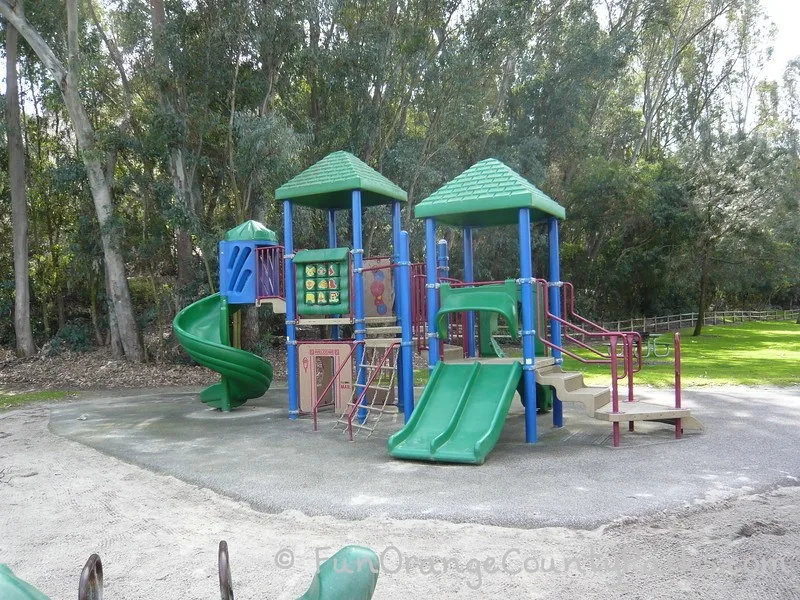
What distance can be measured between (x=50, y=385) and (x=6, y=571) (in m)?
16.1

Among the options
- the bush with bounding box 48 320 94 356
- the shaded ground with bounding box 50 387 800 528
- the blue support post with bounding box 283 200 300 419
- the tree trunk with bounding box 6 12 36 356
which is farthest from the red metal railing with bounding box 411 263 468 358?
the bush with bounding box 48 320 94 356

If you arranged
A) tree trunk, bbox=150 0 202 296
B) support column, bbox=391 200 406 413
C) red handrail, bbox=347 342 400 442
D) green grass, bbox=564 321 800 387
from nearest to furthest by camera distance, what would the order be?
1. red handrail, bbox=347 342 400 442
2. support column, bbox=391 200 406 413
3. green grass, bbox=564 321 800 387
4. tree trunk, bbox=150 0 202 296

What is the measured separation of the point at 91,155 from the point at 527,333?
12.8 meters

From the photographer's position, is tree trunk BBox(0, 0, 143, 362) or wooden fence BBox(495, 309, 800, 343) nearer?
tree trunk BBox(0, 0, 143, 362)

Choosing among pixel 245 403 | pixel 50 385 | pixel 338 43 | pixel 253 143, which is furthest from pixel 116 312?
pixel 338 43

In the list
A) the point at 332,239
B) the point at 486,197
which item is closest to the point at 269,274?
the point at 332,239

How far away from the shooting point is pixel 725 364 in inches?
656

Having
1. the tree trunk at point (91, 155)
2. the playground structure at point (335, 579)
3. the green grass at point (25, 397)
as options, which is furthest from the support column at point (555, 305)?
the tree trunk at point (91, 155)

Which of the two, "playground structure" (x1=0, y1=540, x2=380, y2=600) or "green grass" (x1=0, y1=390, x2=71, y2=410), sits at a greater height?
"playground structure" (x1=0, y1=540, x2=380, y2=600)

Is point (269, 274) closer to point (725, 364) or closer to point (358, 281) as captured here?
point (358, 281)

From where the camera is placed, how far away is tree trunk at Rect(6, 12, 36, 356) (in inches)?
727

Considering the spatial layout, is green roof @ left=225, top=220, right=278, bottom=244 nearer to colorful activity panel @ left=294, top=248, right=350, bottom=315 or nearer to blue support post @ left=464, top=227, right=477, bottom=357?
colorful activity panel @ left=294, top=248, right=350, bottom=315

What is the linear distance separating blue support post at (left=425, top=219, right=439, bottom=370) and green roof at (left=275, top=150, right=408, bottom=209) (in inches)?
67.0

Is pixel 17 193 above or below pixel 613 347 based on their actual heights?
above
